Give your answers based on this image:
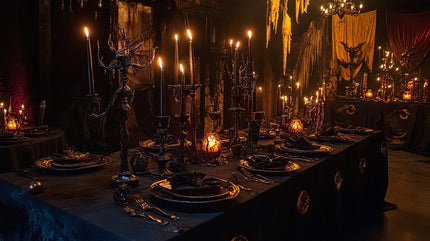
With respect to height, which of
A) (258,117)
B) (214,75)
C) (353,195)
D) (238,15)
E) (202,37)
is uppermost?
(238,15)

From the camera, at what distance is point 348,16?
10.2m

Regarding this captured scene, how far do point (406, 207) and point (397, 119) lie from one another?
389 cm

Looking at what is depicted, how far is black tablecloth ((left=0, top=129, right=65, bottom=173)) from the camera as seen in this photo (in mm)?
2967

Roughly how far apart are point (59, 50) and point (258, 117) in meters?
3.69

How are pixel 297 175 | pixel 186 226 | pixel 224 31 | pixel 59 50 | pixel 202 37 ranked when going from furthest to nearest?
pixel 224 31 < pixel 202 37 < pixel 59 50 < pixel 297 175 < pixel 186 226

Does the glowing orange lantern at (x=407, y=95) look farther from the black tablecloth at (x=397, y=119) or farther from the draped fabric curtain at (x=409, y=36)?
the draped fabric curtain at (x=409, y=36)

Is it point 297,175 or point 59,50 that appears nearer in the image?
point 297,175

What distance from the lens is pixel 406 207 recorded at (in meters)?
4.11

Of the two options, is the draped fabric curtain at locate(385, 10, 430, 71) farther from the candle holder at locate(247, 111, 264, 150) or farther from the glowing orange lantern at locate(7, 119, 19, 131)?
the glowing orange lantern at locate(7, 119, 19, 131)

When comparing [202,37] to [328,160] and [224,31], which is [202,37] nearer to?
[224,31]

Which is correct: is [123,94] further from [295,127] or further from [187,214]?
[295,127]

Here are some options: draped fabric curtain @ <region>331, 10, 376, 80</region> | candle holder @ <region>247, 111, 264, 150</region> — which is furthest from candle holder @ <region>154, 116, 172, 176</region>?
draped fabric curtain @ <region>331, 10, 376, 80</region>

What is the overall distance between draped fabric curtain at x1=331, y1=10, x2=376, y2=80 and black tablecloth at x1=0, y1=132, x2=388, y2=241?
8079 mm

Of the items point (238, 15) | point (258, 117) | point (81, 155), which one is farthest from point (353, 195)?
point (238, 15)
